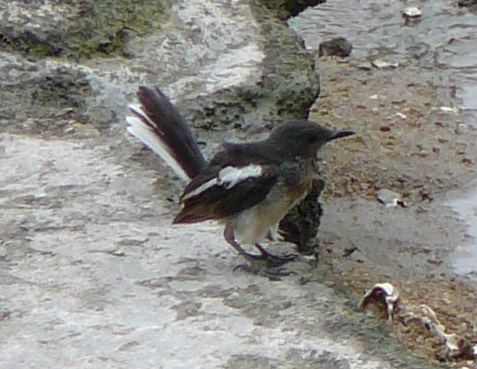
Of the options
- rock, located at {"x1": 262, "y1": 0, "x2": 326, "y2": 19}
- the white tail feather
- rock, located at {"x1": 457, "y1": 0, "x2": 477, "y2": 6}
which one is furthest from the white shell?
the white tail feather

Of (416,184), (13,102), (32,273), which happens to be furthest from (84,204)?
(416,184)

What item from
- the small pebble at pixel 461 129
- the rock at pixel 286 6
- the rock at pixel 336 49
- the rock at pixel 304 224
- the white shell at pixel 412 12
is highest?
the rock at pixel 286 6

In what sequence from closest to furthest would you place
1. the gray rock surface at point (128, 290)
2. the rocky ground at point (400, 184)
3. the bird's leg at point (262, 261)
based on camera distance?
the gray rock surface at point (128, 290) < the bird's leg at point (262, 261) < the rocky ground at point (400, 184)

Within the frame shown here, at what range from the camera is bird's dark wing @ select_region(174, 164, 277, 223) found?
4.43 meters

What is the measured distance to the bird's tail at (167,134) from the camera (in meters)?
4.70

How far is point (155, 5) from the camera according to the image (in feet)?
20.4

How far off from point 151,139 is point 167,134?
0.27ft

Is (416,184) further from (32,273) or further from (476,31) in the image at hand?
(32,273)

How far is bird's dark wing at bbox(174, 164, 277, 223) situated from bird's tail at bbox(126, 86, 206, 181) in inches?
7.2

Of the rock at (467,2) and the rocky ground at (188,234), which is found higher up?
the rocky ground at (188,234)

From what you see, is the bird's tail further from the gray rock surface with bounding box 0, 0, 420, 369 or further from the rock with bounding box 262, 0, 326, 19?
the rock with bounding box 262, 0, 326, 19

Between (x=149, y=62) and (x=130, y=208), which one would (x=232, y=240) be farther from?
(x=149, y=62)

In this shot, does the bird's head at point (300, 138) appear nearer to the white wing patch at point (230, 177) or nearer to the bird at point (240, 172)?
the bird at point (240, 172)

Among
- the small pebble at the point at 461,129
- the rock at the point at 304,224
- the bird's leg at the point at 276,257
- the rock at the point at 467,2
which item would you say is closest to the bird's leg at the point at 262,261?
the bird's leg at the point at 276,257
